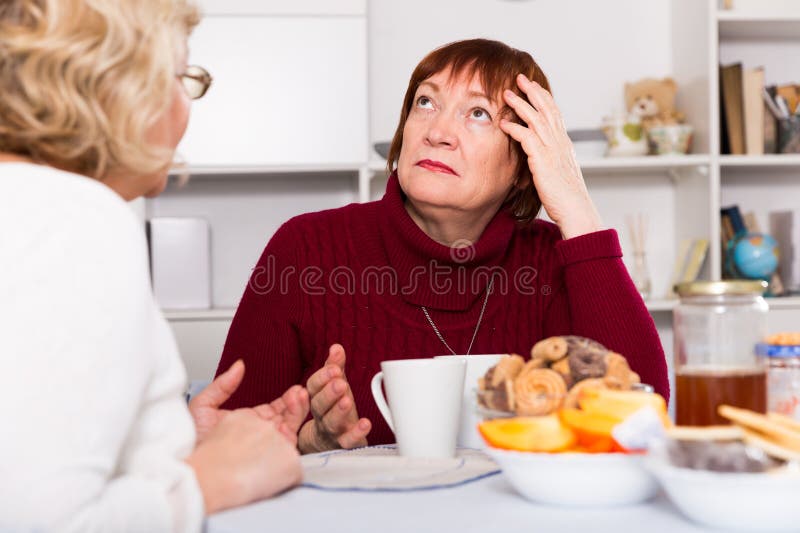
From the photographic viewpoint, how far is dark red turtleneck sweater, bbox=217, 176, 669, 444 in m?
1.45

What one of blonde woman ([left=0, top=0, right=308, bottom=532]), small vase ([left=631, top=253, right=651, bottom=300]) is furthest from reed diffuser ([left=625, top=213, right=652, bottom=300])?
blonde woman ([left=0, top=0, right=308, bottom=532])

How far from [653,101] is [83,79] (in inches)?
97.8

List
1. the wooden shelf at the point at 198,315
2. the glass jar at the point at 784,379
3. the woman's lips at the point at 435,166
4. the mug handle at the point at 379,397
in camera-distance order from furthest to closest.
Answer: the wooden shelf at the point at 198,315
the woman's lips at the point at 435,166
the mug handle at the point at 379,397
the glass jar at the point at 784,379

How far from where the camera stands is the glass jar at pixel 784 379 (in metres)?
0.94

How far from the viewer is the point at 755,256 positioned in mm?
2844

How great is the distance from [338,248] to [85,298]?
968mm

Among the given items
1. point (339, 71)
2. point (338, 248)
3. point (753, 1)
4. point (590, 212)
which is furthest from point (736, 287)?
point (753, 1)

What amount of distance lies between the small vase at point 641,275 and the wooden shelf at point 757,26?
77 cm

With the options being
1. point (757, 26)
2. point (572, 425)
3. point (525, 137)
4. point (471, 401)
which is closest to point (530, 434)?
point (572, 425)

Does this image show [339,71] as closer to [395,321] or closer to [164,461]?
[395,321]

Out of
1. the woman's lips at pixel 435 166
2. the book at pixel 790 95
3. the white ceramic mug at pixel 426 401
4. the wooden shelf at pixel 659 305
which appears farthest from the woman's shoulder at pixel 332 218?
the book at pixel 790 95

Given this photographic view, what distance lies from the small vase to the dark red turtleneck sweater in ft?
4.58

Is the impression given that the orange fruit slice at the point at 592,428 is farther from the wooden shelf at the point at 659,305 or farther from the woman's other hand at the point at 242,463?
the wooden shelf at the point at 659,305

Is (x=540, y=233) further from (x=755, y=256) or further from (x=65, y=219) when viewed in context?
(x=755, y=256)
